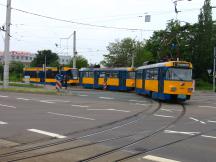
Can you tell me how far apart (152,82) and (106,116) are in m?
13.7

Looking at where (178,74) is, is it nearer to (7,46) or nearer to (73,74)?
(7,46)

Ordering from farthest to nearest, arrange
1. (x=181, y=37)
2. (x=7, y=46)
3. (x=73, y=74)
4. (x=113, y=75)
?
(x=181, y=37)
(x=73, y=74)
(x=113, y=75)
(x=7, y=46)

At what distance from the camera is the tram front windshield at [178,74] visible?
2711cm

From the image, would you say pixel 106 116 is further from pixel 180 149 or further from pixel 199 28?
pixel 199 28

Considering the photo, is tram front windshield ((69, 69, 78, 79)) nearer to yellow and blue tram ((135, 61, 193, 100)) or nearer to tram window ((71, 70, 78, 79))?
tram window ((71, 70, 78, 79))

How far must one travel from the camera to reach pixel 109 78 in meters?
49.5

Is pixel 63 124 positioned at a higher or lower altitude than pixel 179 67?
lower

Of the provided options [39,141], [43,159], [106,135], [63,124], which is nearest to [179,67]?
[63,124]

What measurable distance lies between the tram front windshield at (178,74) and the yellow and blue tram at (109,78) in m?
18.0

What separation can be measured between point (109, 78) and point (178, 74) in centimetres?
2269

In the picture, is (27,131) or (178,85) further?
(178,85)

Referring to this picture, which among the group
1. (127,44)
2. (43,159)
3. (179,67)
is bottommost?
(43,159)

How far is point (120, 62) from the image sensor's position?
323ft

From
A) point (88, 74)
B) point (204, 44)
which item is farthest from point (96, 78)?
point (204, 44)
